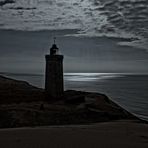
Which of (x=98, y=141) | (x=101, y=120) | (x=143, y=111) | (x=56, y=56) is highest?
(x=56, y=56)

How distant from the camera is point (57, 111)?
22719mm

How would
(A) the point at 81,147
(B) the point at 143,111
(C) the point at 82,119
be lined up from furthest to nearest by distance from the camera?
(B) the point at 143,111 → (C) the point at 82,119 → (A) the point at 81,147

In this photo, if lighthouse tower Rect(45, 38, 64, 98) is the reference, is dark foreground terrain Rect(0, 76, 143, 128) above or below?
below

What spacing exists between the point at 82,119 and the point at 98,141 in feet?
45.2

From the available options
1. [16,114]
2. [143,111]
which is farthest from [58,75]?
[143,111]

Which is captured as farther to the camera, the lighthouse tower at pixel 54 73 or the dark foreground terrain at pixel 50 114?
the lighthouse tower at pixel 54 73

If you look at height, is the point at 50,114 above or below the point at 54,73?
below

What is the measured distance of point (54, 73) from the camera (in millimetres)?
28609

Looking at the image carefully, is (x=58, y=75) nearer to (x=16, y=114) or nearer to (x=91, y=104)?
(x=91, y=104)

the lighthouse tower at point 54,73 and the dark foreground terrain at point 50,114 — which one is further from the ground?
the lighthouse tower at point 54,73

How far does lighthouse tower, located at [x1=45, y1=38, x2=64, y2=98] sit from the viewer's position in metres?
28.2

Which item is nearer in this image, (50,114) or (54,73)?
(50,114)

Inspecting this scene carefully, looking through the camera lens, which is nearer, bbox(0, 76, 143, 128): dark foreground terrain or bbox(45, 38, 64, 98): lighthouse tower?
bbox(0, 76, 143, 128): dark foreground terrain

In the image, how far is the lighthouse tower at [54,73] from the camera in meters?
28.2
